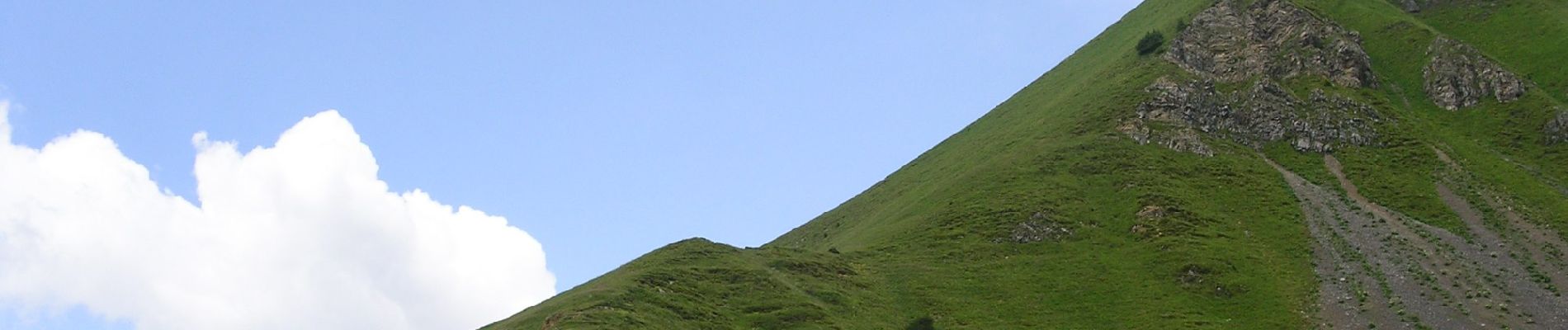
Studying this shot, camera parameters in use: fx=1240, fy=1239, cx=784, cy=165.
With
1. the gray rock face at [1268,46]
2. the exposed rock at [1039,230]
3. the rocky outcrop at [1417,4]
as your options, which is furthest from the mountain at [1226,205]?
the rocky outcrop at [1417,4]

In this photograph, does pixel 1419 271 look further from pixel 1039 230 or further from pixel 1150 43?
pixel 1150 43

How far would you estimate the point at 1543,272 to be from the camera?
95812mm

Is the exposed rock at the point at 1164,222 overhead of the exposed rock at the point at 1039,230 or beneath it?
beneath

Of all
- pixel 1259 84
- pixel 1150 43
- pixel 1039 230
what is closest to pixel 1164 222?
pixel 1039 230

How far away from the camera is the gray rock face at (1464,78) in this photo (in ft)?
460

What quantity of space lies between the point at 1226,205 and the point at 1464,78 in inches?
1891

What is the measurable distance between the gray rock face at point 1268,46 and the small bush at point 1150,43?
2.83 metres

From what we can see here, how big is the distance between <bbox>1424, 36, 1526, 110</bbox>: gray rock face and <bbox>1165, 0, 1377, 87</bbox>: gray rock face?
22.9ft

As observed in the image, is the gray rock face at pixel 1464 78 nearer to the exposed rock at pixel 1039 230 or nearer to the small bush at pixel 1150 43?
the small bush at pixel 1150 43

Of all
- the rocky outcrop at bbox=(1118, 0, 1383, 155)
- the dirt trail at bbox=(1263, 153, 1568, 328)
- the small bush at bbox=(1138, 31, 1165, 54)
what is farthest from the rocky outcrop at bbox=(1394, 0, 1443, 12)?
the dirt trail at bbox=(1263, 153, 1568, 328)

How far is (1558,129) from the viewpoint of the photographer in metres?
129

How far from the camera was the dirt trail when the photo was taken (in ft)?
283

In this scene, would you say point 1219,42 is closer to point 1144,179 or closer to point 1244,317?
point 1144,179

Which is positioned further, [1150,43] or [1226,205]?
[1150,43]
